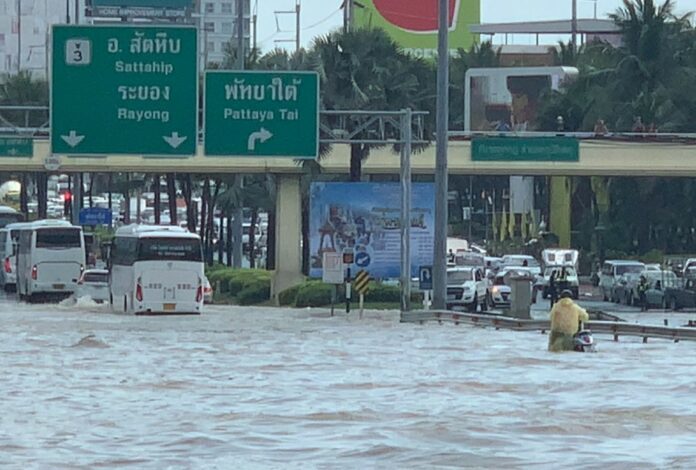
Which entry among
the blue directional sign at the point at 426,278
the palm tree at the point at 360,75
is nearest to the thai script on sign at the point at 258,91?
the blue directional sign at the point at 426,278

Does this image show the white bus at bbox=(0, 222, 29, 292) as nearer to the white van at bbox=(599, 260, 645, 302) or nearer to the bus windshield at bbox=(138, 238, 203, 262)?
the bus windshield at bbox=(138, 238, 203, 262)

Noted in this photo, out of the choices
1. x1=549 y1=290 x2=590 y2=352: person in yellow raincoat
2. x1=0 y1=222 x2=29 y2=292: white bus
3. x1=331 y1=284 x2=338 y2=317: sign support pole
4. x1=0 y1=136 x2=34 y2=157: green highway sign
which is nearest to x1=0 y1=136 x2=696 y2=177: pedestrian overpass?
x1=0 y1=136 x2=34 y2=157: green highway sign

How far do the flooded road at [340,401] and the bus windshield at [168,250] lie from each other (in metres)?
8.79

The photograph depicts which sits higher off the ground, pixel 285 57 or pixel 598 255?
pixel 285 57

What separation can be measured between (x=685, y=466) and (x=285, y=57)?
4222 cm

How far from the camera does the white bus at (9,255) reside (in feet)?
219

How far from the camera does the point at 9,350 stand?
3309 centimetres

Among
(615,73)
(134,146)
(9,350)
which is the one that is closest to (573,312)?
(9,350)

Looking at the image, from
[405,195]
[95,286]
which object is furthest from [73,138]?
[95,286]

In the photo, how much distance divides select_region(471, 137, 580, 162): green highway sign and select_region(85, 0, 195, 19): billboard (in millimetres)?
60447

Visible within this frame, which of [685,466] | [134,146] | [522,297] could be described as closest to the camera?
[685,466]

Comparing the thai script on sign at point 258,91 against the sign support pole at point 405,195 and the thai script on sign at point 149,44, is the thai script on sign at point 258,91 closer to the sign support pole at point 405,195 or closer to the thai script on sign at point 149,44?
the thai script on sign at point 149,44

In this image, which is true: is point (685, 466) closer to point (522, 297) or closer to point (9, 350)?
point (9, 350)

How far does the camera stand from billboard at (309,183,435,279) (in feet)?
173
